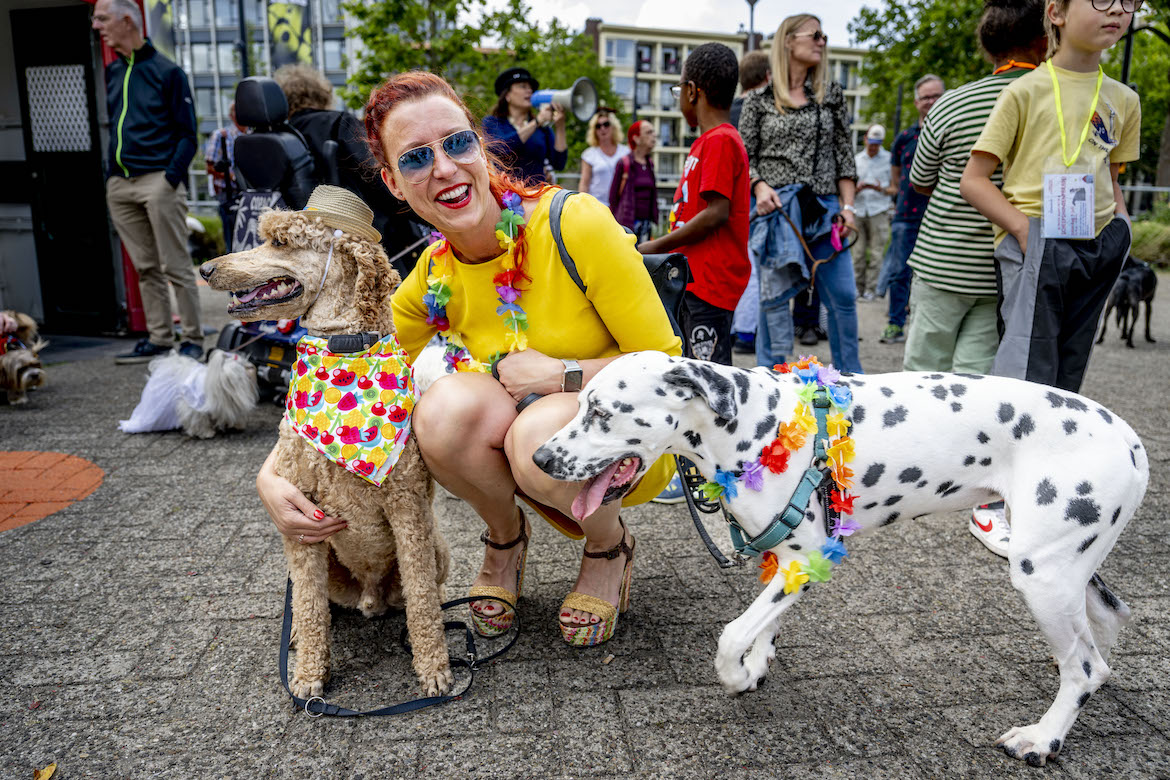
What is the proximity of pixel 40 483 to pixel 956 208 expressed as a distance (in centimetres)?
469

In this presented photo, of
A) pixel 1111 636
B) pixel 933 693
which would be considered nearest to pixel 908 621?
pixel 933 693

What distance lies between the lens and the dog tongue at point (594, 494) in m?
2.09

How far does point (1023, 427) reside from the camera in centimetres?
204

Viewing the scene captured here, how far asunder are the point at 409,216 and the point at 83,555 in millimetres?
2834

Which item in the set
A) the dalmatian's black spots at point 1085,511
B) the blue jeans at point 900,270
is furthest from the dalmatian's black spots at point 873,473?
the blue jeans at point 900,270

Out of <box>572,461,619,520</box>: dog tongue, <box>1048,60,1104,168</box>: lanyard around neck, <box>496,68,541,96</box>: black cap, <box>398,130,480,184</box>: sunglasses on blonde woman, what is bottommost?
<box>572,461,619,520</box>: dog tongue

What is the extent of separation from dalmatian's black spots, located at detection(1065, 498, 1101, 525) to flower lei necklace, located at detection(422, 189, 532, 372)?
1596 millimetres

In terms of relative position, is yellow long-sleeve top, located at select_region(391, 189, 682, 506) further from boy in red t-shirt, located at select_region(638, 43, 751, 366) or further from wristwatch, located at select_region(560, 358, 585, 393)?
boy in red t-shirt, located at select_region(638, 43, 751, 366)

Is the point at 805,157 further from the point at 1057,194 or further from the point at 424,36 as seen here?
the point at 424,36

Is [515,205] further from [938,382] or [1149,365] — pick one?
[1149,365]

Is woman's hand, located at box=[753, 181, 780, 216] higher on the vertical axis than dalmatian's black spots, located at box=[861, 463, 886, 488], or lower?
higher

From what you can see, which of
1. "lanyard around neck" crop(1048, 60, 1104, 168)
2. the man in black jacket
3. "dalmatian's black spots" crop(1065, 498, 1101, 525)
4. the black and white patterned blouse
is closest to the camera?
→ "dalmatian's black spots" crop(1065, 498, 1101, 525)

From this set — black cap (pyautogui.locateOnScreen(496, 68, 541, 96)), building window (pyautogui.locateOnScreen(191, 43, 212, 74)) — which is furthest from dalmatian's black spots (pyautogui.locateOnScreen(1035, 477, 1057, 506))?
building window (pyautogui.locateOnScreen(191, 43, 212, 74))

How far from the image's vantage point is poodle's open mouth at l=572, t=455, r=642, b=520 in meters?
2.08
